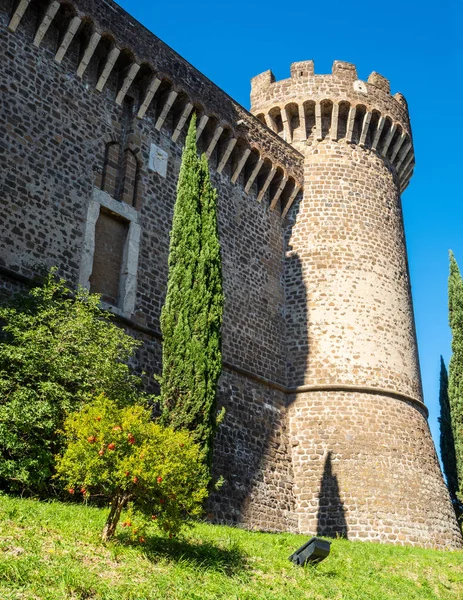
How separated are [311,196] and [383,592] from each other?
36.5 ft

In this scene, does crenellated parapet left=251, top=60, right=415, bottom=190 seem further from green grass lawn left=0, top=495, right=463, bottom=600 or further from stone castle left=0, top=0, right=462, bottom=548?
green grass lawn left=0, top=495, right=463, bottom=600

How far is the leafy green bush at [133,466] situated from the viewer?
23.0ft

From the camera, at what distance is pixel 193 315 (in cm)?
1074

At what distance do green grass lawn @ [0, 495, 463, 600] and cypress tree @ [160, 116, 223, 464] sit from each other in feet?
5.53

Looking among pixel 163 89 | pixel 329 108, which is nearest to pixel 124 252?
pixel 163 89

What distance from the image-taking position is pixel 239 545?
Result: 28.9 feet

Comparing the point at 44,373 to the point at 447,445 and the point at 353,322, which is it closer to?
the point at 353,322

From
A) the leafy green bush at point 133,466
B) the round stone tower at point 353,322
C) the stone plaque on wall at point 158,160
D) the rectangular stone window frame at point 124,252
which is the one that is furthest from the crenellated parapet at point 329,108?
the leafy green bush at point 133,466

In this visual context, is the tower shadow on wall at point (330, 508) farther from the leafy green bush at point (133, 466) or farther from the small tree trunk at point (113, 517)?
the small tree trunk at point (113, 517)

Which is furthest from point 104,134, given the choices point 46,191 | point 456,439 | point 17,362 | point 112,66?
point 456,439

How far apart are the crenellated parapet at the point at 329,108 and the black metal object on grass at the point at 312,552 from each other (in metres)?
12.1

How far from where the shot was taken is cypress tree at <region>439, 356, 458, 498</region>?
17797 mm

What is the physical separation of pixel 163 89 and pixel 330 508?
9301mm

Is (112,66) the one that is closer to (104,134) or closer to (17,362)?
(104,134)
